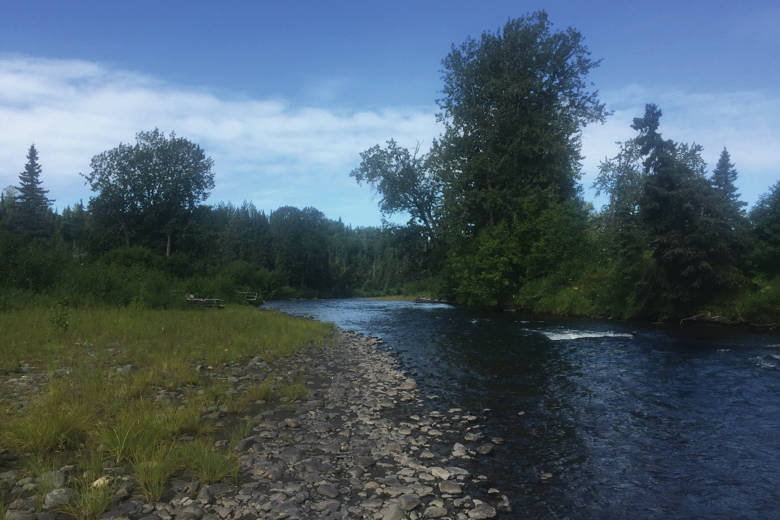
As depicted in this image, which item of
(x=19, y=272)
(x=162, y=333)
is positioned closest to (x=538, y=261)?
(x=162, y=333)

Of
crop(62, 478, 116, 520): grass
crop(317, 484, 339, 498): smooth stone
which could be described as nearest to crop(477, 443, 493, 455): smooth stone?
crop(317, 484, 339, 498): smooth stone

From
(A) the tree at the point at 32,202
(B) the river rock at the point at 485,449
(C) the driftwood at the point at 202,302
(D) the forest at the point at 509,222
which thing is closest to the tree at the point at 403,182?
(D) the forest at the point at 509,222

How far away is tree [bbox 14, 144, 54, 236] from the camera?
8000cm

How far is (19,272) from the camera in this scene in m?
20.8

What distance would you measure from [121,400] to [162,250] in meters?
66.6

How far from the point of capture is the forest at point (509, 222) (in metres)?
21.7

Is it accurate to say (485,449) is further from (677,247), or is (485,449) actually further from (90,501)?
(677,247)

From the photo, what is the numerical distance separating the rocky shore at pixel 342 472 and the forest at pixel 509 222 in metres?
16.6

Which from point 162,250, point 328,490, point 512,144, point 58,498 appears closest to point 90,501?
point 58,498

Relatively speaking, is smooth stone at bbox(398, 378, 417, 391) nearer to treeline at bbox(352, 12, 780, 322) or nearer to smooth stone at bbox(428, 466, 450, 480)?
smooth stone at bbox(428, 466, 450, 480)

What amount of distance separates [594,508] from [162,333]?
14142 millimetres

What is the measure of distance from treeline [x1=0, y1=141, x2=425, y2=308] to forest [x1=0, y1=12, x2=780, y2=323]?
19 cm

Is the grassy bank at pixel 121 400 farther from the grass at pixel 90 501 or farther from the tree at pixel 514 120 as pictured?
the tree at pixel 514 120

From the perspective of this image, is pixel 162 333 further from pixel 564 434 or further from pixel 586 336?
pixel 586 336
